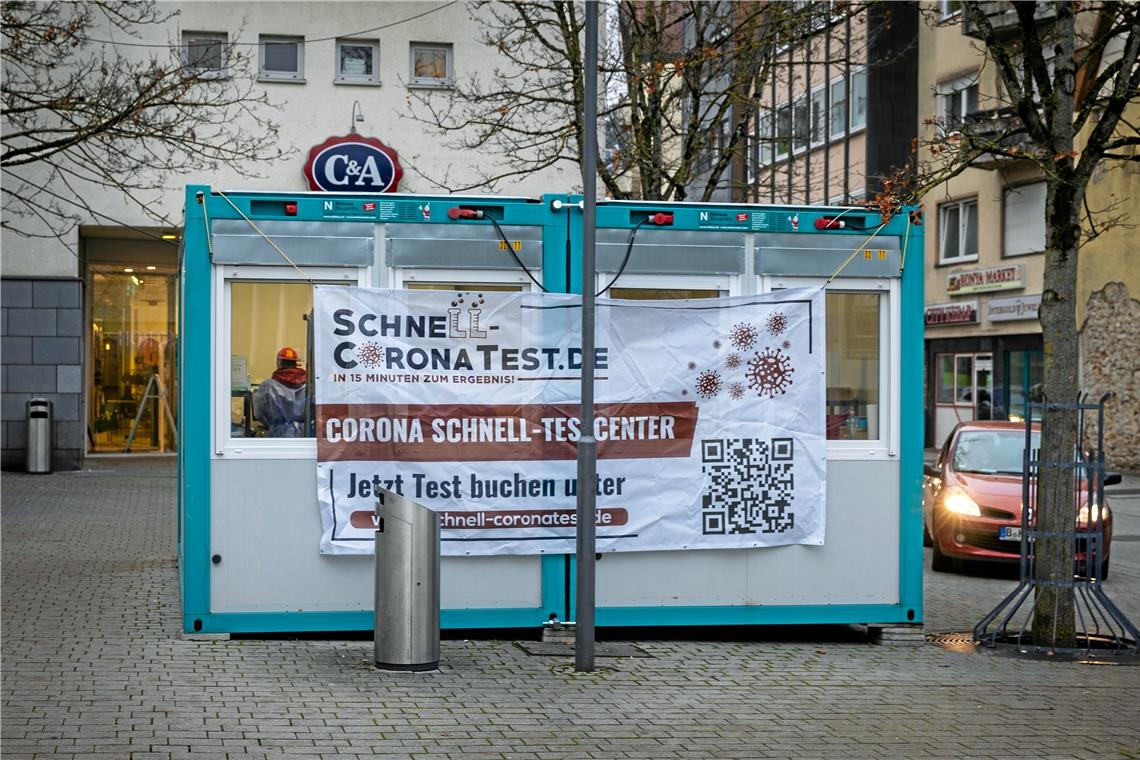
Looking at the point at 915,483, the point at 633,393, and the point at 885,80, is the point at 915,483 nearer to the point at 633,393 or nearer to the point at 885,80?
the point at 633,393

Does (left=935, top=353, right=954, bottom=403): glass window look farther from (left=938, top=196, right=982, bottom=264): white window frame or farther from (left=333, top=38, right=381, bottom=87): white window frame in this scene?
(left=333, top=38, right=381, bottom=87): white window frame

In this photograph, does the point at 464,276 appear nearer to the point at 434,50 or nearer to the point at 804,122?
the point at 434,50

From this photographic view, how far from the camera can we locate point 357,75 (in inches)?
1030

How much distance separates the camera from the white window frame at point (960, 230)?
37.7m

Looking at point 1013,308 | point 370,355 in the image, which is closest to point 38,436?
point 370,355

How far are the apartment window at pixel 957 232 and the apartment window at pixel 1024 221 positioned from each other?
61.7 inches

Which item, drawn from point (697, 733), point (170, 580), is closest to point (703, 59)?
point (170, 580)

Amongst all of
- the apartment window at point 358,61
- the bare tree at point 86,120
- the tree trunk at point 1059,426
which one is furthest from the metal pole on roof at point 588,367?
the apartment window at point 358,61

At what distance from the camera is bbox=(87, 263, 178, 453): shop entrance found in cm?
2792

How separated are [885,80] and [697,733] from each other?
3481cm

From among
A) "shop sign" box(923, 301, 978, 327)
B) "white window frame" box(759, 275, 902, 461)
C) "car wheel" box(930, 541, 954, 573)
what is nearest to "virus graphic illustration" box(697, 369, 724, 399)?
"white window frame" box(759, 275, 902, 461)

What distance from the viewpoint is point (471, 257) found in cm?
979

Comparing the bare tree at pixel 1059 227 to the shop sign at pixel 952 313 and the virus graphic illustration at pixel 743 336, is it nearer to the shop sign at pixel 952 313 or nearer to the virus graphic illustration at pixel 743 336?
the virus graphic illustration at pixel 743 336

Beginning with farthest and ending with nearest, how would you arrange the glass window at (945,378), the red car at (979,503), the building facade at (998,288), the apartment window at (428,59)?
1. the glass window at (945,378)
2. the building facade at (998,288)
3. the apartment window at (428,59)
4. the red car at (979,503)
